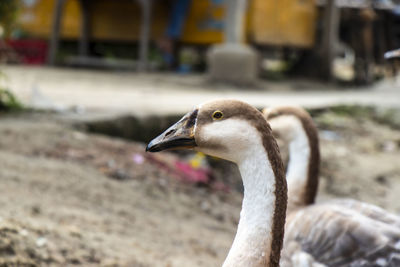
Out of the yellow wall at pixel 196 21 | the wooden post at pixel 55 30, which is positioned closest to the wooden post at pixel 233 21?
the yellow wall at pixel 196 21

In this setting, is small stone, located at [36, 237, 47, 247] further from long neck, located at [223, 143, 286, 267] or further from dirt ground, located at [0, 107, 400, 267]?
long neck, located at [223, 143, 286, 267]

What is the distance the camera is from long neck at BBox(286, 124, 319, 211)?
3553 millimetres

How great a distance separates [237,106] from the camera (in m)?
1.91

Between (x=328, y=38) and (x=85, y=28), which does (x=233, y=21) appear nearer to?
(x=328, y=38)

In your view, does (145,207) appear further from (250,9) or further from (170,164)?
(250,9)

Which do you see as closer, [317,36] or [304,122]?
[304,122]

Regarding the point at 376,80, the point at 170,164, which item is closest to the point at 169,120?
the point at 170,164

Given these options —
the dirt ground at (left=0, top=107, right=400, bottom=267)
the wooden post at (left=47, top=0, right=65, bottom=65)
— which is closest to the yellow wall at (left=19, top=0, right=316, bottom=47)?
the wooden post at (left=47, top=0, right=65, bottom=65)

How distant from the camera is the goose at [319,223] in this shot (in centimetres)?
290

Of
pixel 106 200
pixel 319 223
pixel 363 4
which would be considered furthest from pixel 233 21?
pixel 319 223

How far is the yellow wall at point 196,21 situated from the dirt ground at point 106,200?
7.48 m

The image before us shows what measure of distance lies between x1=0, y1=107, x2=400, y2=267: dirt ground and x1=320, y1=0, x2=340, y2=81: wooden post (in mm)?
7744

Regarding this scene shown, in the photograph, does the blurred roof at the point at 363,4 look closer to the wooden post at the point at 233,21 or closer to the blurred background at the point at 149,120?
the blurred background at the point at 149,120

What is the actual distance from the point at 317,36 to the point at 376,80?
359cm
